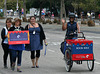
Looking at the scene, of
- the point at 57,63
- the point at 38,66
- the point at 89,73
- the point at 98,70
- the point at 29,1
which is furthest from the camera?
the point at 29,1

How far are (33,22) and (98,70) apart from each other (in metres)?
2.40

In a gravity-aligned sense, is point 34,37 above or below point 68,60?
above

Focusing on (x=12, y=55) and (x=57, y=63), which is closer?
(x=12, y=55)

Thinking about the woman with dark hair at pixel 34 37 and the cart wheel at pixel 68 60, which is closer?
the cart wheel at pixel 68 60

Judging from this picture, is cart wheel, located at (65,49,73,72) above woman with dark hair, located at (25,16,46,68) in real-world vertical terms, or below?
below

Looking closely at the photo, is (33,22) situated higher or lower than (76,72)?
higher

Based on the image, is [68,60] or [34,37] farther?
[34,37]

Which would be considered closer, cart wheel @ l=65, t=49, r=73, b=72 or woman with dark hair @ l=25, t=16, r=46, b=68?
cart wheel @ l=65, t=49, r=73, b=72

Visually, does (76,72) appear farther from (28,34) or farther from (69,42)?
(28,34)

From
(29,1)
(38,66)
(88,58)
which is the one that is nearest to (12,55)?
(38,66)

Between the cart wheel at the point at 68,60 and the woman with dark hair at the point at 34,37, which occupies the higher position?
the woman with dark hair at the point at 34,37

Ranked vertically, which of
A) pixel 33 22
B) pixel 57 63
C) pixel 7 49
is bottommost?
pixel 57 63

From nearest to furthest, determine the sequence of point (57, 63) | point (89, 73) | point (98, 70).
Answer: point (89, 73), point (98, 70), point (57, 63)

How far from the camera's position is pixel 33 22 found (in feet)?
34.0
